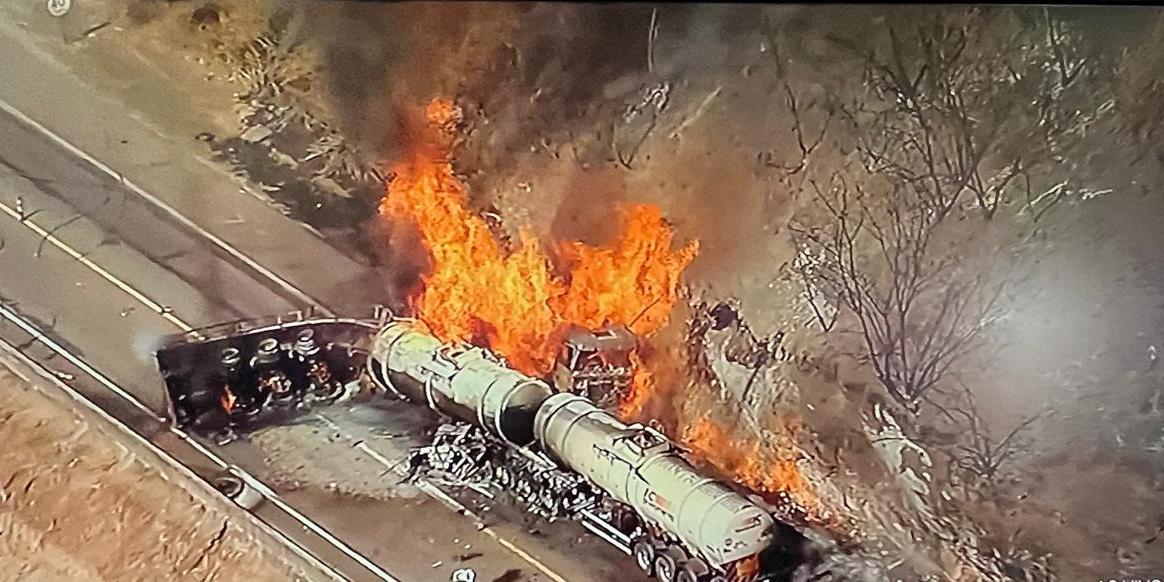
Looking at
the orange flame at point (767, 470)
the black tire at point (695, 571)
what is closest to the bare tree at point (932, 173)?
the orange flame at point (767, 470)

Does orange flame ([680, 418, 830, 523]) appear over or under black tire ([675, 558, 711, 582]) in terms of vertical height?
over

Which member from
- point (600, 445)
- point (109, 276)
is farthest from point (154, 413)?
point (600, 445)

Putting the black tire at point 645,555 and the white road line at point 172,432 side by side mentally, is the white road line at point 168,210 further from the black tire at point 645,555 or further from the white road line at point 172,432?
the black tire at point 645,555

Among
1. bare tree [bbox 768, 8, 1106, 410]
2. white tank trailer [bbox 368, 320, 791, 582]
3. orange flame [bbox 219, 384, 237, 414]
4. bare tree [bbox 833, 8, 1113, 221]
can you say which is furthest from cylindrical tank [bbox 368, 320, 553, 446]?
bare tree [bbox 833, 8, 1113, 221]

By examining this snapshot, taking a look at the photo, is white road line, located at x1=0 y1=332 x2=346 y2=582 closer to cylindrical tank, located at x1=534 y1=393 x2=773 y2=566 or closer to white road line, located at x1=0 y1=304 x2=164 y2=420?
white road line, located at x1=0 y1=304 x2=164 y2=420

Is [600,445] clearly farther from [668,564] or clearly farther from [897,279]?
[897,279]

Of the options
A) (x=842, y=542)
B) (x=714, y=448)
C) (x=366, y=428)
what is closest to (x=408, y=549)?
(x=366, y=428)
